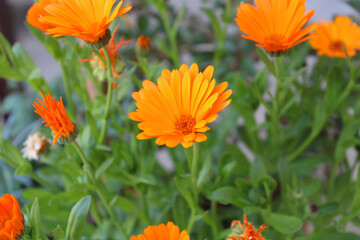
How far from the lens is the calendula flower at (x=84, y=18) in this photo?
36 cm

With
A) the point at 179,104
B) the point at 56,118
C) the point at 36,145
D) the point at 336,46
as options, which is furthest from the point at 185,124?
the point at 336,46

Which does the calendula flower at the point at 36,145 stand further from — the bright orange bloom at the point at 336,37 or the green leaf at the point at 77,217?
the bright orange bloom at the point at 336,37

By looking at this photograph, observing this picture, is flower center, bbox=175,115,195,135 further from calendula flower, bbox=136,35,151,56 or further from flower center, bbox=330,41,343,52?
flower center, bbox=330,41,343,52

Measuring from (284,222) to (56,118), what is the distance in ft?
1.03

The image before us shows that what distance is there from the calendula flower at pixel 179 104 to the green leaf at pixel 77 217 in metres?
0.12

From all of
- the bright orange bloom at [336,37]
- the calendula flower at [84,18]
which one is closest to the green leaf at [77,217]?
the calendula flower at [84,18]

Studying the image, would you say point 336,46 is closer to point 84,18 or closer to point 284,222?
point 284,222

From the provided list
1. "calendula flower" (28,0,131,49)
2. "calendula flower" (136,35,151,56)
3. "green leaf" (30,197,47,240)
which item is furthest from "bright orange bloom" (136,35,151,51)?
"green leaf" (30,197,47,240)

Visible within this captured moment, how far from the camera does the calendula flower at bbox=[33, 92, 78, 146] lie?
382 mm

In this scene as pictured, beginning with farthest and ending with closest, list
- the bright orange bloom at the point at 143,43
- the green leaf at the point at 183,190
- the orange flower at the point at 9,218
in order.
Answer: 1. the bright orange bloom at the point at 143,43
2. the green leaf at the point at 183,190
3. the orange flower at the point at 9,218

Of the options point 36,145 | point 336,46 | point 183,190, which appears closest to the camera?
point 183,190

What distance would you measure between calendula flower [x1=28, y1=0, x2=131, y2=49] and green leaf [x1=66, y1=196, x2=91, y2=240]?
0.17 meters

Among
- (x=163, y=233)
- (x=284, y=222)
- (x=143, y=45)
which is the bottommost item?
(x=284, y=222)

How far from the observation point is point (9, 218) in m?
0.35
